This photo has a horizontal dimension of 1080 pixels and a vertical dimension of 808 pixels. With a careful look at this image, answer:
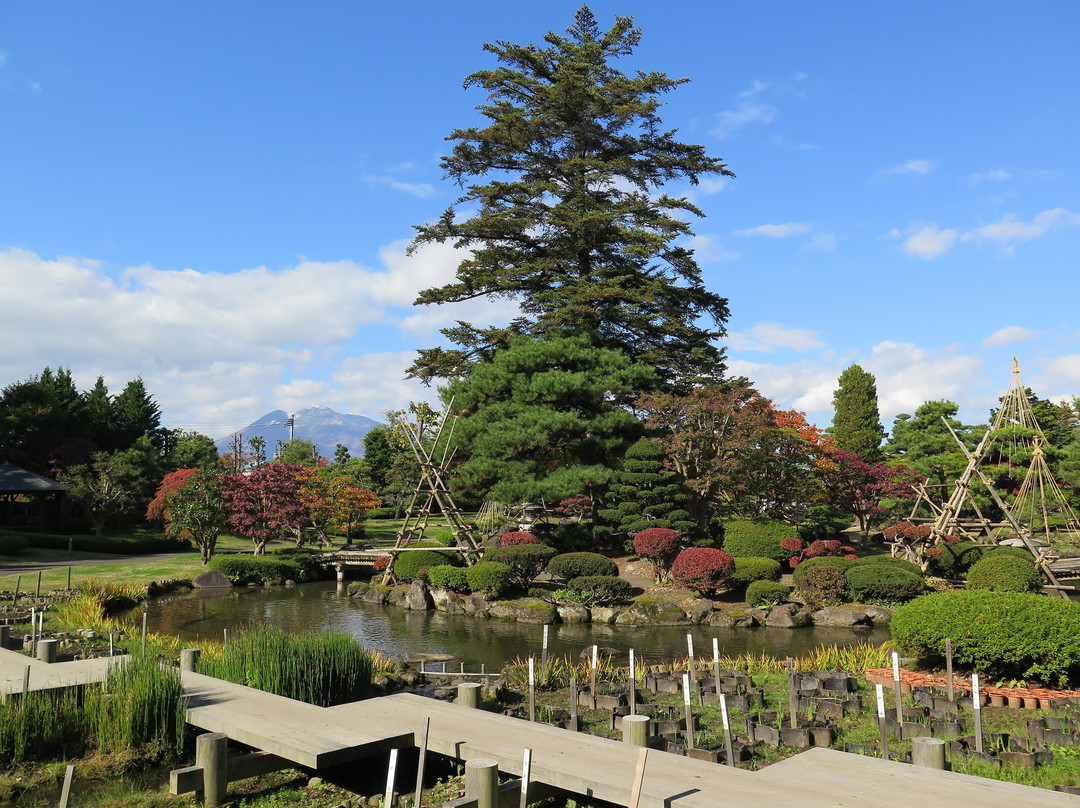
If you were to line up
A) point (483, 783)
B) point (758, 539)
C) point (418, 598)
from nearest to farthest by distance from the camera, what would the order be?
point (483, 783) → point (418, 598) → point (758, 539)

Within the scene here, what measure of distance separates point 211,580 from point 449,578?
26.6ft

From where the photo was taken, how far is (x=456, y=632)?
54.8ft

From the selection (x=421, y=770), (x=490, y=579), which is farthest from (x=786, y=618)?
(x=421, y=770)

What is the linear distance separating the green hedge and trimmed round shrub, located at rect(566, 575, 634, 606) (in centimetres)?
1111

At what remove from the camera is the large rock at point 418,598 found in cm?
1984

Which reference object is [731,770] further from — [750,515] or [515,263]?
[515,263]

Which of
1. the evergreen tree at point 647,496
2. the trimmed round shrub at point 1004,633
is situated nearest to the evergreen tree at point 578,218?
the evergreen tree at point 647,496

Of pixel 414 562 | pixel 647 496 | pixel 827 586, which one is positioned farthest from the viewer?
pixel 414 562

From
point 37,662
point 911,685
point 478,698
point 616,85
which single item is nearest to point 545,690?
point 478,698

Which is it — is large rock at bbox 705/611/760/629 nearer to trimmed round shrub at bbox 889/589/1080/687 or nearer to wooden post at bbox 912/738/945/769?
trimmed round shrub at bbox 889/589/1080/687

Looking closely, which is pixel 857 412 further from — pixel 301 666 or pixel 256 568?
pixel 301 666

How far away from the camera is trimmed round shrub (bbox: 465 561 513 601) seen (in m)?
19.1

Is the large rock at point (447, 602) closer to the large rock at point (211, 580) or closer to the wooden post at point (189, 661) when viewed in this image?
the large rock at point (211, 580)

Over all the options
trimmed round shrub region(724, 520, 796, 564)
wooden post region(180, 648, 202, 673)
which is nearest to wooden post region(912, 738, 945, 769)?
wooden post region(180, 648, 202, 673)
